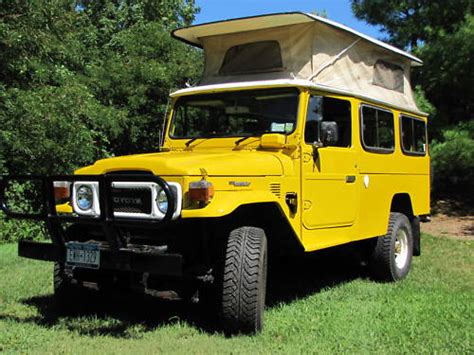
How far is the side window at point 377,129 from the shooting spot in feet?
22.0

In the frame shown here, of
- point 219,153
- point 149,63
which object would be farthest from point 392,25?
point 219,153

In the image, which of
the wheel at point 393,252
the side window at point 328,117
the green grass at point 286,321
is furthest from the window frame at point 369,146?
the green grass at point 286,321

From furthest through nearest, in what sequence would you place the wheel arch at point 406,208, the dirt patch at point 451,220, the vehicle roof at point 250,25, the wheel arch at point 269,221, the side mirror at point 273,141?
the dirt patch at point 451,220
the wheel arch at point 406,208
the vehicle roof at point 250,25
the side mirror at point 273,141
the wheel arch at point 269,221

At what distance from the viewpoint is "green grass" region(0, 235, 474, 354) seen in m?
4.49

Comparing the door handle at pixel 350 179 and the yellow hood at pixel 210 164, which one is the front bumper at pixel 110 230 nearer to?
the yellow hood at pixel 210 164

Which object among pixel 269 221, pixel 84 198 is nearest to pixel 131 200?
pixel 84 198

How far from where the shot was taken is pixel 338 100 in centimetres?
623

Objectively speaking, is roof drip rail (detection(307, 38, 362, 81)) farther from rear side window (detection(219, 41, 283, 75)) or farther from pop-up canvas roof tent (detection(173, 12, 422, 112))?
rear side window (detection(219, 41, 283, 75))

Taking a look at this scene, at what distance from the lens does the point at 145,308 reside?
5766mm

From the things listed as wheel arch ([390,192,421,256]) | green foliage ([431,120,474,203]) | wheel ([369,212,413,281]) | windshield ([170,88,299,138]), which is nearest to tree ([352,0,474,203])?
green foliage ([431,120,474,203])

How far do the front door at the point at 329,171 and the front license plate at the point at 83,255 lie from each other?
6.43 feet

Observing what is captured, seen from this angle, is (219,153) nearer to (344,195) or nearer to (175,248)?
(175,248)

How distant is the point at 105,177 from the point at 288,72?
249 centimetres

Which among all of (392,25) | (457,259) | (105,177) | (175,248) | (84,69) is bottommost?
(457,259)
